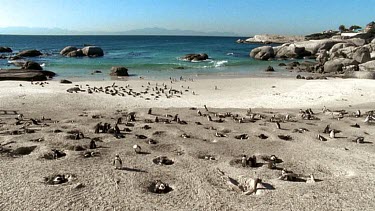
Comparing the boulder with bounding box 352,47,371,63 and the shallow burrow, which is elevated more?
the boulder with bounding box 352,47,371,63

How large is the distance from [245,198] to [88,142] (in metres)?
6.78

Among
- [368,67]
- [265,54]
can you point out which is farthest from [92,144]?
[265,54]

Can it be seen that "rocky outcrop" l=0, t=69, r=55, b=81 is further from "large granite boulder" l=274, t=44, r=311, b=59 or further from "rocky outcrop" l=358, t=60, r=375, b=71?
"large granite boulder" l=274, t=44, r=311, b=59

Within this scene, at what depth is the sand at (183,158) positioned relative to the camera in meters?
8.35

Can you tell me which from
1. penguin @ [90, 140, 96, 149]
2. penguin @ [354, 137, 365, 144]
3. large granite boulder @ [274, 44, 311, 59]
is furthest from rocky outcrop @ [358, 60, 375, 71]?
penguin @ [90, 140, 96, 149]

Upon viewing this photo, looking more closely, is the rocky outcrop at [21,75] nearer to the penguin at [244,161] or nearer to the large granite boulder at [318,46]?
the penguin at [244,161]

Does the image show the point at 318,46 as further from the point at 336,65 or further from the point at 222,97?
the point at 222,97

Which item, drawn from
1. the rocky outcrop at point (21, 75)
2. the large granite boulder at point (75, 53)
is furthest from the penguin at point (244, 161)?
the large granite boulder at point (75, 53)

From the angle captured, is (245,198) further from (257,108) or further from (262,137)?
(257,108)

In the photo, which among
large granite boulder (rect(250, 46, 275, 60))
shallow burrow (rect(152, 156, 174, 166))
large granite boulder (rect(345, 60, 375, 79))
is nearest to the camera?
shallow burrow (rect(152, 156, 174, 166))

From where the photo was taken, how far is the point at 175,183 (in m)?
9.40

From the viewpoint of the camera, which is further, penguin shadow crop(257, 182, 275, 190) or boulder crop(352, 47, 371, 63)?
boulder crop(352, 47, 371, 63)

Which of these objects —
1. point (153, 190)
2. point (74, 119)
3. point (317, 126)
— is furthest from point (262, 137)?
point (74, 119)

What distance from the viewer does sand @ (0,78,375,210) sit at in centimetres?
835
